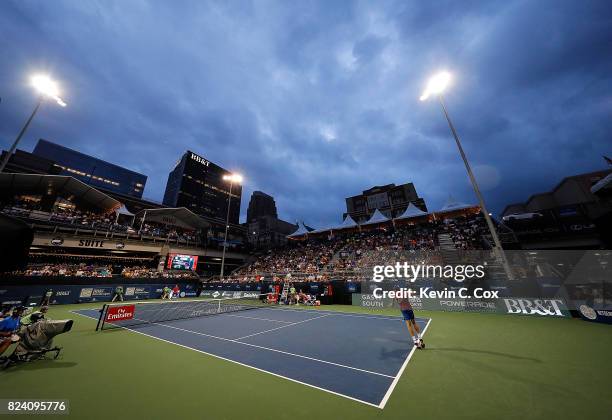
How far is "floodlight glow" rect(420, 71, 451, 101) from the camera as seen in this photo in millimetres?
15406

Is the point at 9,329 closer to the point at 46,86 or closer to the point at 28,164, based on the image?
the point at 46,86

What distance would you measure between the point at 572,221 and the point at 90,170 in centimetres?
17283

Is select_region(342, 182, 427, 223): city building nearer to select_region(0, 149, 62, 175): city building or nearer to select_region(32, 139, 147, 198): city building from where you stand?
select_region(0, 149, 62, 175): city building

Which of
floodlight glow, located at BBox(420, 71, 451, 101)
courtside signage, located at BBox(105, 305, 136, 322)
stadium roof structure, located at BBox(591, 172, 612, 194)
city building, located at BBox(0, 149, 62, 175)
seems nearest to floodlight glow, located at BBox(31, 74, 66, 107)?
courtside signage, located at BBox(105, 305, 136, 322)

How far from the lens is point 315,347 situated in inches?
313

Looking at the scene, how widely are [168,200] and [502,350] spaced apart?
560 feet

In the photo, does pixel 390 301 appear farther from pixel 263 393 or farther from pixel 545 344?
pixel 263 393

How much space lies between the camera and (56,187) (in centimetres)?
2956

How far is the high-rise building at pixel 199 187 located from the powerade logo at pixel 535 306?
394 feet

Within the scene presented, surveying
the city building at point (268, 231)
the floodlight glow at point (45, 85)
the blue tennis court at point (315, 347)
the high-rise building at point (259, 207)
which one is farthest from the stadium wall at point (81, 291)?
the high-rise building at point (259, 207)

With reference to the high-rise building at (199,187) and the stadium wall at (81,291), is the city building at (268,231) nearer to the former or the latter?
the high-rise building at (199,187)

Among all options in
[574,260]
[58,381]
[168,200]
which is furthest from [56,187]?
[168,200]

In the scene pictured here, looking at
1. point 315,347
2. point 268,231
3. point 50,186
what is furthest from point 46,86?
point 268,231

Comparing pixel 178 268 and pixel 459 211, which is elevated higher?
pixel 459 211
